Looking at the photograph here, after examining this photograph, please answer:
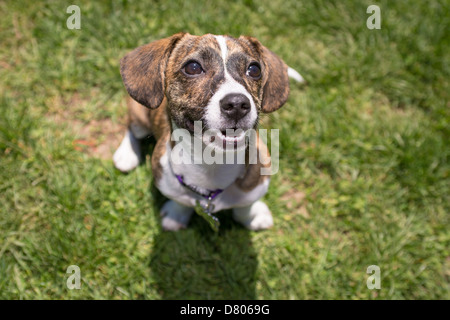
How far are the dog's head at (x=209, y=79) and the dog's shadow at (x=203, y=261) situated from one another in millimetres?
1624

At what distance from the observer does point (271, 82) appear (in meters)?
3.13

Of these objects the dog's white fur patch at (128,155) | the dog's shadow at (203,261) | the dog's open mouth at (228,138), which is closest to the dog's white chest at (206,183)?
the dog's open mouth at (228,138)

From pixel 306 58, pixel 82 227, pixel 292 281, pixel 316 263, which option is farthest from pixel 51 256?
pixel 306 58

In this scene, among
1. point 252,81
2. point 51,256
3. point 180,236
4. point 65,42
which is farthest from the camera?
point 65,42

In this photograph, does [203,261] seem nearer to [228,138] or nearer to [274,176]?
[274,176]

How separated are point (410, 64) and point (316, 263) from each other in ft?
9.37

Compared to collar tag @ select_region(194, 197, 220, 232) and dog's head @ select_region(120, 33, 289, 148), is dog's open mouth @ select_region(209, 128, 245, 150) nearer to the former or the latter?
dog's head @ select_region(120, 33, 289, 148)

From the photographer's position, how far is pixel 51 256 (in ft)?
12.9

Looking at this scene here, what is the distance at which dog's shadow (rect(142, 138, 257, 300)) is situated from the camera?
4.04m

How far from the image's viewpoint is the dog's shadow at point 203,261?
4.04 m

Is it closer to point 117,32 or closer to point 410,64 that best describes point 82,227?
point 117,32

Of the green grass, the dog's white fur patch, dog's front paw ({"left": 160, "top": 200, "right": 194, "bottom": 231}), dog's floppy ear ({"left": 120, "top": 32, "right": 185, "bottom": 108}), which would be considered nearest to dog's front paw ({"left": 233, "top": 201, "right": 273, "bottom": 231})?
the green grass

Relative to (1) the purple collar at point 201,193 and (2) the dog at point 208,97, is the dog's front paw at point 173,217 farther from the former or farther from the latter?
(1) the purple collar at point 201,193

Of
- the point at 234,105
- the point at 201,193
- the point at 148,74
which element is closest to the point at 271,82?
the point at 234,105
